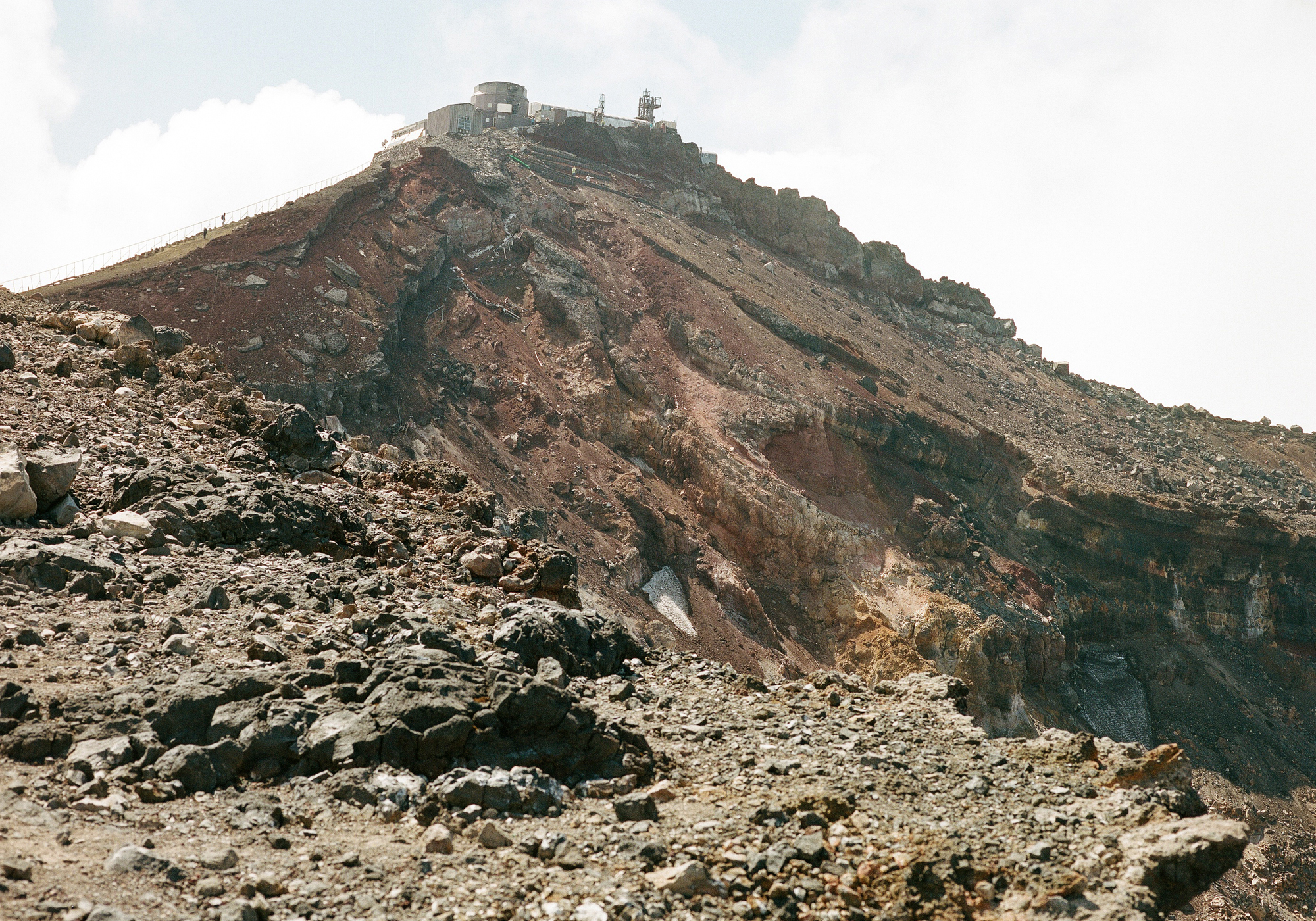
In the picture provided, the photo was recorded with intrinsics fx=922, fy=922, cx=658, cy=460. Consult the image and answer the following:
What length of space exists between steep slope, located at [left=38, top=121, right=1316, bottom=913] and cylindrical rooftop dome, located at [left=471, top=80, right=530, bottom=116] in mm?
5184

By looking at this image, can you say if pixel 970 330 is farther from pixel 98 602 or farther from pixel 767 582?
pixel 98 602

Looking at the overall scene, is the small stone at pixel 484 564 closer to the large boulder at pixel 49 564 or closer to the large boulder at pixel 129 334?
the large boulder at pixel 49 564

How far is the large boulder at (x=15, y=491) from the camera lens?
39.0 feet

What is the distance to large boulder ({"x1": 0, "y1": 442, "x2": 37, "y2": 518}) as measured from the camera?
1189cm

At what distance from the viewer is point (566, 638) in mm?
12508

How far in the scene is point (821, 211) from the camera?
67.9 m

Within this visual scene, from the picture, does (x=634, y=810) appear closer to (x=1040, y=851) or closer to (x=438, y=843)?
(x=438, y=843)

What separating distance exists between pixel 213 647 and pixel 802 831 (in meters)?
6.79

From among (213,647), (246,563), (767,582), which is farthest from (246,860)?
(767,582)

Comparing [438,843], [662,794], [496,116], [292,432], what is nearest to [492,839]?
[438,843]

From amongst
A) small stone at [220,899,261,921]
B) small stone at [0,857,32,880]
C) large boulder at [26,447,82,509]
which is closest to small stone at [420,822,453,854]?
small stone at [220,899,261,921]

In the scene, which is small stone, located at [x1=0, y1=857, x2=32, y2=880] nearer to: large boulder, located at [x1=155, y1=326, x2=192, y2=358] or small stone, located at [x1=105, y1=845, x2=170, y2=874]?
small stone, located at [x1=105, y1=845, x2=170, y2=874]

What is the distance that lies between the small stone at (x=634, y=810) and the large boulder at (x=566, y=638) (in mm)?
3584

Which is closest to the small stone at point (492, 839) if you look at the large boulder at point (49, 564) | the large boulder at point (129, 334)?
the large boulder at point (49, 564)
